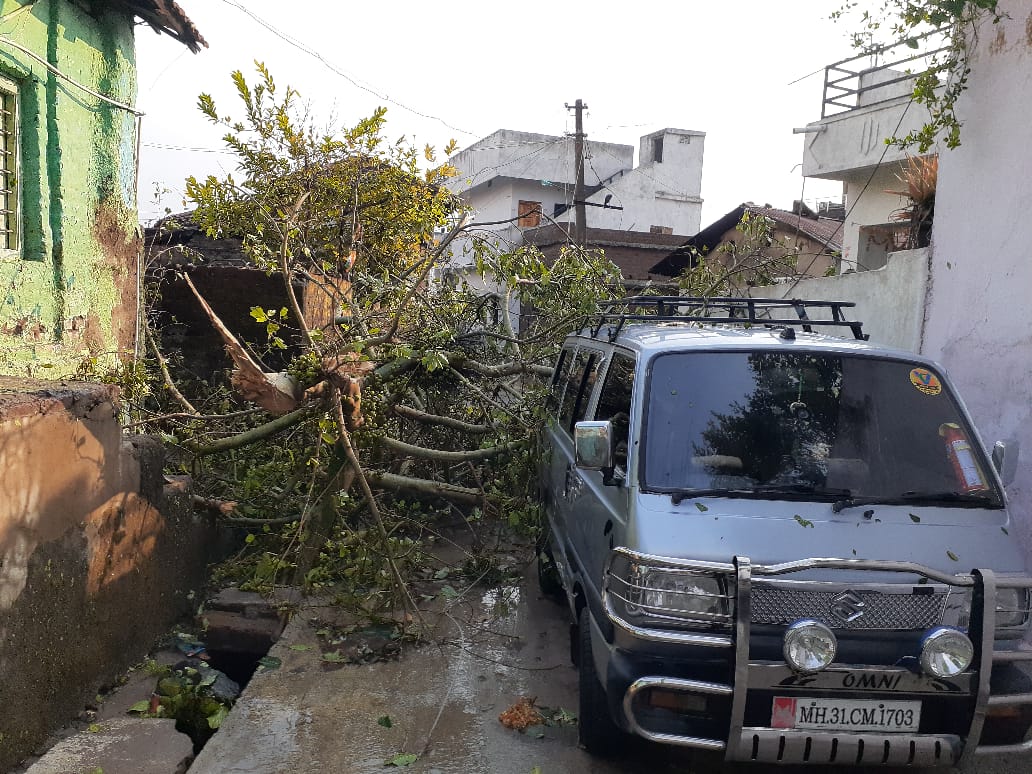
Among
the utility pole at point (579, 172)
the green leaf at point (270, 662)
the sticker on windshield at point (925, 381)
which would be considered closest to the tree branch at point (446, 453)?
the green leaf at point (270, 662)

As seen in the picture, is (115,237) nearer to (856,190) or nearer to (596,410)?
(596,410)

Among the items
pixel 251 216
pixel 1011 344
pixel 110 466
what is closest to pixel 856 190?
pixel 1011 344

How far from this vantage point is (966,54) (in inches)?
257

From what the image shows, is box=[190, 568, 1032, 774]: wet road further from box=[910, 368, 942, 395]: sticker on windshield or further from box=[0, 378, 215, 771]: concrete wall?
box=[910, 368, 942, 395]: sticker on windshield

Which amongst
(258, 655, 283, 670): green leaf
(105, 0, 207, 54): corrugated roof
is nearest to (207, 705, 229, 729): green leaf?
(258, 655, 283, 670): green leaf

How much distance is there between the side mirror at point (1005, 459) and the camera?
4.01 m

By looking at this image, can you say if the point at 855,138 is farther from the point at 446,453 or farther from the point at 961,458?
the point at 961,458

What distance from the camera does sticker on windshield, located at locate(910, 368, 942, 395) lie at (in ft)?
13.3

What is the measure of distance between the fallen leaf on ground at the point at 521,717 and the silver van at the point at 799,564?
1.48ft

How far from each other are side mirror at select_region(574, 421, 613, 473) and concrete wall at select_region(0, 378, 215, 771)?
2670mm

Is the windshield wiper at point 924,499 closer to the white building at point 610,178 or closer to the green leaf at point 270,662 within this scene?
the green leaf at point 270,662

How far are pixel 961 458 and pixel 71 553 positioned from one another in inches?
177

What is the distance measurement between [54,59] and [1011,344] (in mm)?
7188

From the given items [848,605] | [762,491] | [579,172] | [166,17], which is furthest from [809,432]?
[579,172]
